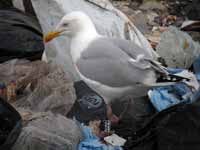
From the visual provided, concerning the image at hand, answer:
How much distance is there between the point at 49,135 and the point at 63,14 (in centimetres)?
110

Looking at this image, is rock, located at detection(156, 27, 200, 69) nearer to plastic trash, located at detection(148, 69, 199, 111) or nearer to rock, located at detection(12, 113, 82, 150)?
plastic trash, located at detection(148, 69, 199, 111)

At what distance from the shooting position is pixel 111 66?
2.33 m

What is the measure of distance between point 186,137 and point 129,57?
2.09ft

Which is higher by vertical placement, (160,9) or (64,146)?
(64,146)

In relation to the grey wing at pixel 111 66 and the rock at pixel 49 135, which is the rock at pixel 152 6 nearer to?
the grey wing at pixel 111 66

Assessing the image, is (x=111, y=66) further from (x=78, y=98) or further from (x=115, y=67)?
(x=78, y=98)

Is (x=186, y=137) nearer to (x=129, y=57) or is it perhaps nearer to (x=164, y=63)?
(x=129, y=57)

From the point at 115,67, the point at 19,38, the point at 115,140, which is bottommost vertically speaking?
Result: the point at 115,140

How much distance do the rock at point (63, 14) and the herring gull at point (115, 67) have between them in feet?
1.57

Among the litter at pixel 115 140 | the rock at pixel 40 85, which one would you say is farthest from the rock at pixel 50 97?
the litter at pixel 115 140

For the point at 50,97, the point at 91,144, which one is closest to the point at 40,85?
the point at 50,97

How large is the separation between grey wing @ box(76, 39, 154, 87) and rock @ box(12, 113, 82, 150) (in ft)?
1.00

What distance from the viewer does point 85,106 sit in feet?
8.59

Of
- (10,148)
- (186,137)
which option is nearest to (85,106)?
(10,148)
